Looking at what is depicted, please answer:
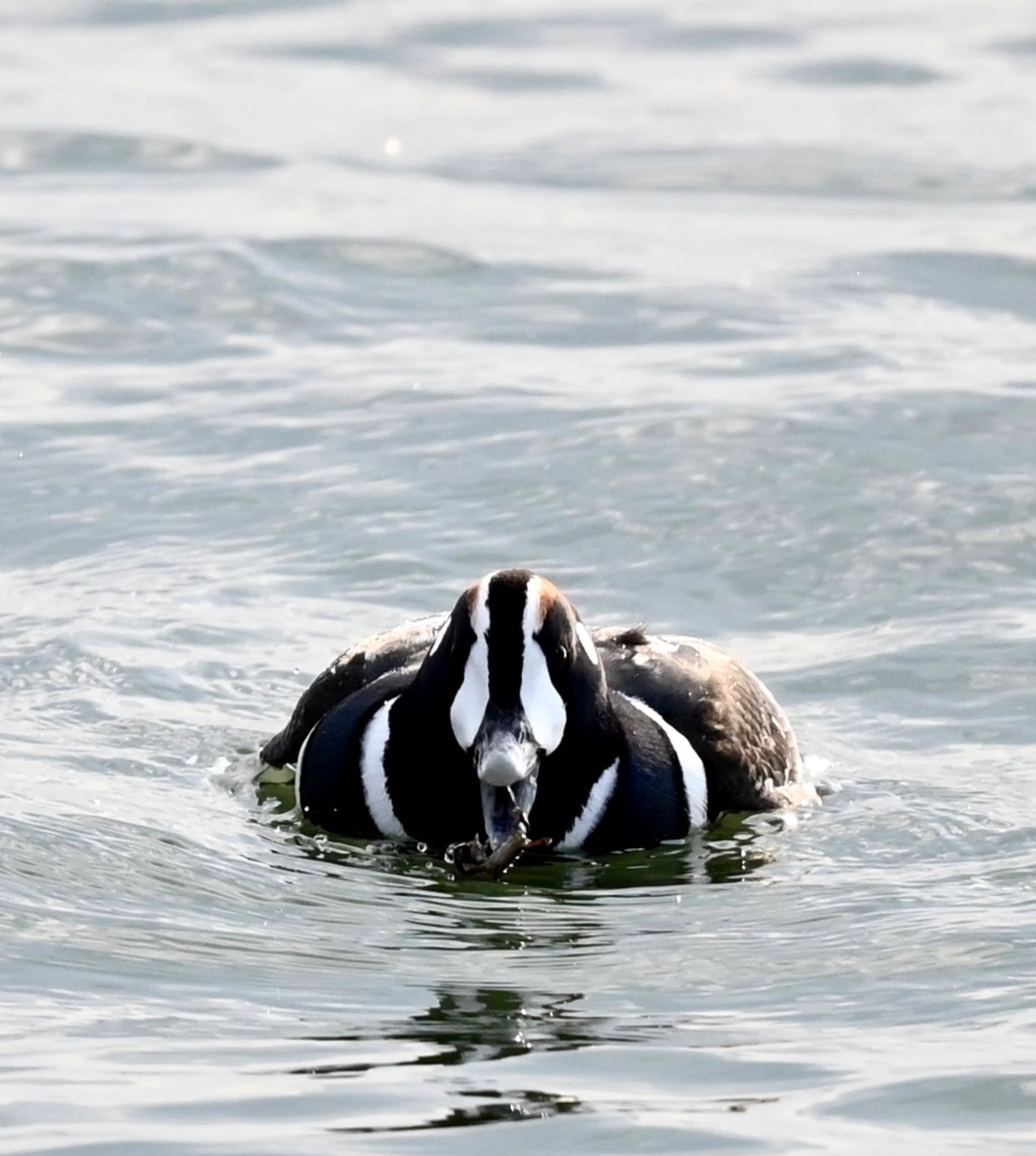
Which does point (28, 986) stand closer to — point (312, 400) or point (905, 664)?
point (905, 664)

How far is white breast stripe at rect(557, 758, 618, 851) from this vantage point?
1031 cm

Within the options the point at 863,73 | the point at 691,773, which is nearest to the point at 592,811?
the point at 691,773

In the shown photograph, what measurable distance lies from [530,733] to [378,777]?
3.13 feet

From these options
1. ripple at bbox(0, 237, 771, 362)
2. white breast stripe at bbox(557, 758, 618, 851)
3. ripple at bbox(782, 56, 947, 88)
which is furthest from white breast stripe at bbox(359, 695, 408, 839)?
ripple at bbox(782, 56, 947, 88)

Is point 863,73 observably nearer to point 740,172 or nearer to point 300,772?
point 740,172

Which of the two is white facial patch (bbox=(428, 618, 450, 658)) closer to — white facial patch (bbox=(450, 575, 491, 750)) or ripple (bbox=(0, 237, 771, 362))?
white facial patch (bbox=(450, 575, 491, 750))

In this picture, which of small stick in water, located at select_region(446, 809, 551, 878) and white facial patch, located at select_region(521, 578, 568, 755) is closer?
small stick in water, located at select_region(446, 809, 551, 878)

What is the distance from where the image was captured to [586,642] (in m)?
10.2

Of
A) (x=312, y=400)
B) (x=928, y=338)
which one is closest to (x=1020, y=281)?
Result: (x=928, y=338)

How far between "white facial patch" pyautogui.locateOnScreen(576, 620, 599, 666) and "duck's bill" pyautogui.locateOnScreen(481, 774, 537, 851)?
0.58 meters

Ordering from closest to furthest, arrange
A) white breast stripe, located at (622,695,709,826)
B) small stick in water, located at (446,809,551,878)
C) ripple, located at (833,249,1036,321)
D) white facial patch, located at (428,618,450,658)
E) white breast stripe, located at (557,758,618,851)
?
small stick in water, located at (446,809,551,878) → white facial patch, located at (428,618,450,658) → white breast stripe, located at (557,758,618,851) → white breast stripe, located at (622,695,709,826) → ripple, located at (833,249,1036,321)

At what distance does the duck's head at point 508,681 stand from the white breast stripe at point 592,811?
0.38m

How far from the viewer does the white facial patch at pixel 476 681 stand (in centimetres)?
976

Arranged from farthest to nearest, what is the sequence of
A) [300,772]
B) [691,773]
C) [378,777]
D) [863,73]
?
[863,73]
[300,772]
[691,773]
[378,777]
